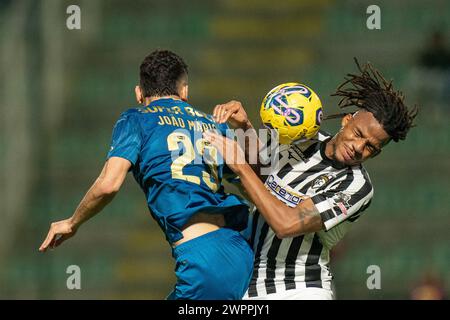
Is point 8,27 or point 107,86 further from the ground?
point 8,27

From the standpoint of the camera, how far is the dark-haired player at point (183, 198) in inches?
181

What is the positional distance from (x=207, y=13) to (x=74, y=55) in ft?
5.01

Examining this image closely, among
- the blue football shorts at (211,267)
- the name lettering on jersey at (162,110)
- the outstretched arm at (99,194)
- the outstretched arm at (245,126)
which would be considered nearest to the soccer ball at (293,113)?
the outstretched arm at (245,126)

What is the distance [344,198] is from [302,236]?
32 cm

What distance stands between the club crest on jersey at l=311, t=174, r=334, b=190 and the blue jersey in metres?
0.38

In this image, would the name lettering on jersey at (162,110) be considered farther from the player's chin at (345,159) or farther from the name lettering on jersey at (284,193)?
the player's chin at (345,159)

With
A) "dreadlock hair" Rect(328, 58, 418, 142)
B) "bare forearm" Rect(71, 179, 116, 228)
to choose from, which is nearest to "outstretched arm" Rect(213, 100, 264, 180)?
"dreadlock hair" Rect(328, 58, 418, 142)

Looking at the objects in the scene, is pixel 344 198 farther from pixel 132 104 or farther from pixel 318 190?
pixel 132 104

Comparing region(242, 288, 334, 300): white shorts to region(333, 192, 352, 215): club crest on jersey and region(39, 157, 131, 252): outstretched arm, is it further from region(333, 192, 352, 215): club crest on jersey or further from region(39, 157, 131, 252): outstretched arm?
region(39, 157, 131, 252): outstretched arm
